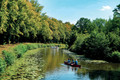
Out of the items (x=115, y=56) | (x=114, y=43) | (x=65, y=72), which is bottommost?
(x=65, y=72)

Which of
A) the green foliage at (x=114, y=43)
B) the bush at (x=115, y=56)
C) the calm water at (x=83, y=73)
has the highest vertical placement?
the green foliage at (x=114, y=43)

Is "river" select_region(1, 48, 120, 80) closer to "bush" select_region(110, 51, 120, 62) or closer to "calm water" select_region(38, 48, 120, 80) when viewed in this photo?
"calm water" select_region(38, 48, 120, 80)

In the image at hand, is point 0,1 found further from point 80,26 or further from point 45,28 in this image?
point 80,26

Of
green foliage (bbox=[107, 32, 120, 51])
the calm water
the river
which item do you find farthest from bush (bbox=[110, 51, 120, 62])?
the calm water

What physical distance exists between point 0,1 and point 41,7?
196 ft

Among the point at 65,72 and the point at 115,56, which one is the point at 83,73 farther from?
the point at 115,56

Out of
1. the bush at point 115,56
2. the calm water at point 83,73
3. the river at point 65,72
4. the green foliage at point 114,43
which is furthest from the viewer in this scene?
the green foliage at point 114,43

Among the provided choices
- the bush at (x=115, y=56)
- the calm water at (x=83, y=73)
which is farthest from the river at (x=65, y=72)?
the bush at (x=115, y=56)

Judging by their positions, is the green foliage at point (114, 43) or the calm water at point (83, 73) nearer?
the calm water at point (83, 73)

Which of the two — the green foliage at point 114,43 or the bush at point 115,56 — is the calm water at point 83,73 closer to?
the bush at point 115,56

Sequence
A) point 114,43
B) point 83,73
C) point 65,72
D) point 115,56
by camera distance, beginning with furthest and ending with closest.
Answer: point 114,43
point 115,56
point 65,72
point 83,73

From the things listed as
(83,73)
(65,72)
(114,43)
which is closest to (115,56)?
(114,43)

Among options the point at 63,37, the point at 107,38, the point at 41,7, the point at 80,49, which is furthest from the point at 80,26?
the point at 107,38

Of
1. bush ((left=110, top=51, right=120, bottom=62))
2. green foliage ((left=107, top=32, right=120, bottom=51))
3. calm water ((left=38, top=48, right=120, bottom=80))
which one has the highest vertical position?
green foliage ((left=107, top=32, right=120, bottom=51))
